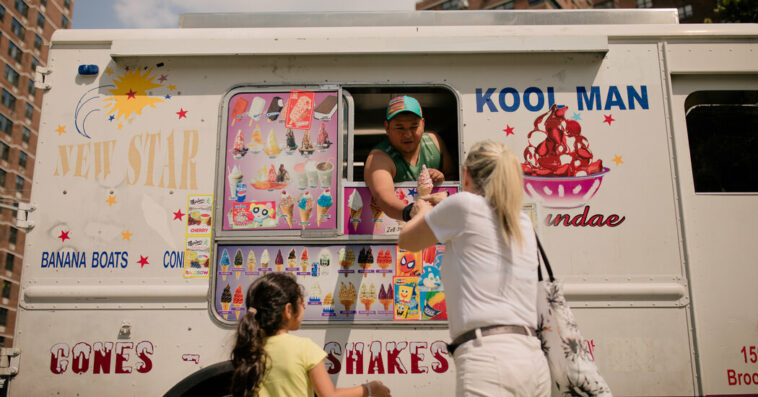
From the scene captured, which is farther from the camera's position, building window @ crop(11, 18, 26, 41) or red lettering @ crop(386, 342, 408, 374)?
building window @ crop(11, 18, 26, 41)

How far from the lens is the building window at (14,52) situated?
56.1 meters

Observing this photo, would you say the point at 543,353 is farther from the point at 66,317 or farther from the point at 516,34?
the point at 66,317

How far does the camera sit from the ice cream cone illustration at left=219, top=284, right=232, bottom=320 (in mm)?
3031

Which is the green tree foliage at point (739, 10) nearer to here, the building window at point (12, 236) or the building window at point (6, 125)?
the building window at point (12, 236)

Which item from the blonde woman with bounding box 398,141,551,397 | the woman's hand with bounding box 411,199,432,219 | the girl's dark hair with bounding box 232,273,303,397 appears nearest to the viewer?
the blonde woman with bounding box 398,141,551,397

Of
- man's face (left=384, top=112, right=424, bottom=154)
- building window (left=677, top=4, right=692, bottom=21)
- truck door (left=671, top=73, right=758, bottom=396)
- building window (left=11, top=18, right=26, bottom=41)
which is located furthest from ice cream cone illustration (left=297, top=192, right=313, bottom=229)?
building window (left=11, top=18, right=26, bottom=41)

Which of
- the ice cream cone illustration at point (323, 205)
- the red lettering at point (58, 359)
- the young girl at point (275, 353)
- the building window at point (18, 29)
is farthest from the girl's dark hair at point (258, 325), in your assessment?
the building window at point (18, 29)

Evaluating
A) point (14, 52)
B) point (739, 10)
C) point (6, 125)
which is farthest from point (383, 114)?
point (14, 52)

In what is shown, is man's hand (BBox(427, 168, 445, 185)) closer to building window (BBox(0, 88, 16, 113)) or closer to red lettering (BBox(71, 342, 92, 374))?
red lettering (BBox(71, 342, 92, 374))

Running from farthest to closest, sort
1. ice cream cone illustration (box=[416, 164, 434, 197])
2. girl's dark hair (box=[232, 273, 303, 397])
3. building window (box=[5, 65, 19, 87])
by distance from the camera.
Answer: building window (box=[5, 65, 19, 87])
ice cream cone illustration (box=[416, 164, 434, 197])
girl's dark hair (box=[232, 273, 303, 397])

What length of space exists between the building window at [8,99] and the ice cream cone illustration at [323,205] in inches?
2549

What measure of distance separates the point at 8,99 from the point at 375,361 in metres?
66.5

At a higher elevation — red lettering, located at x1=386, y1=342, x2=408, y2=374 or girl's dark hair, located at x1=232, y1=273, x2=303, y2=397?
girl's dark hair, located at x1=232, y1=273, x2=303, y2=397

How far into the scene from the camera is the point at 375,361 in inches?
117
